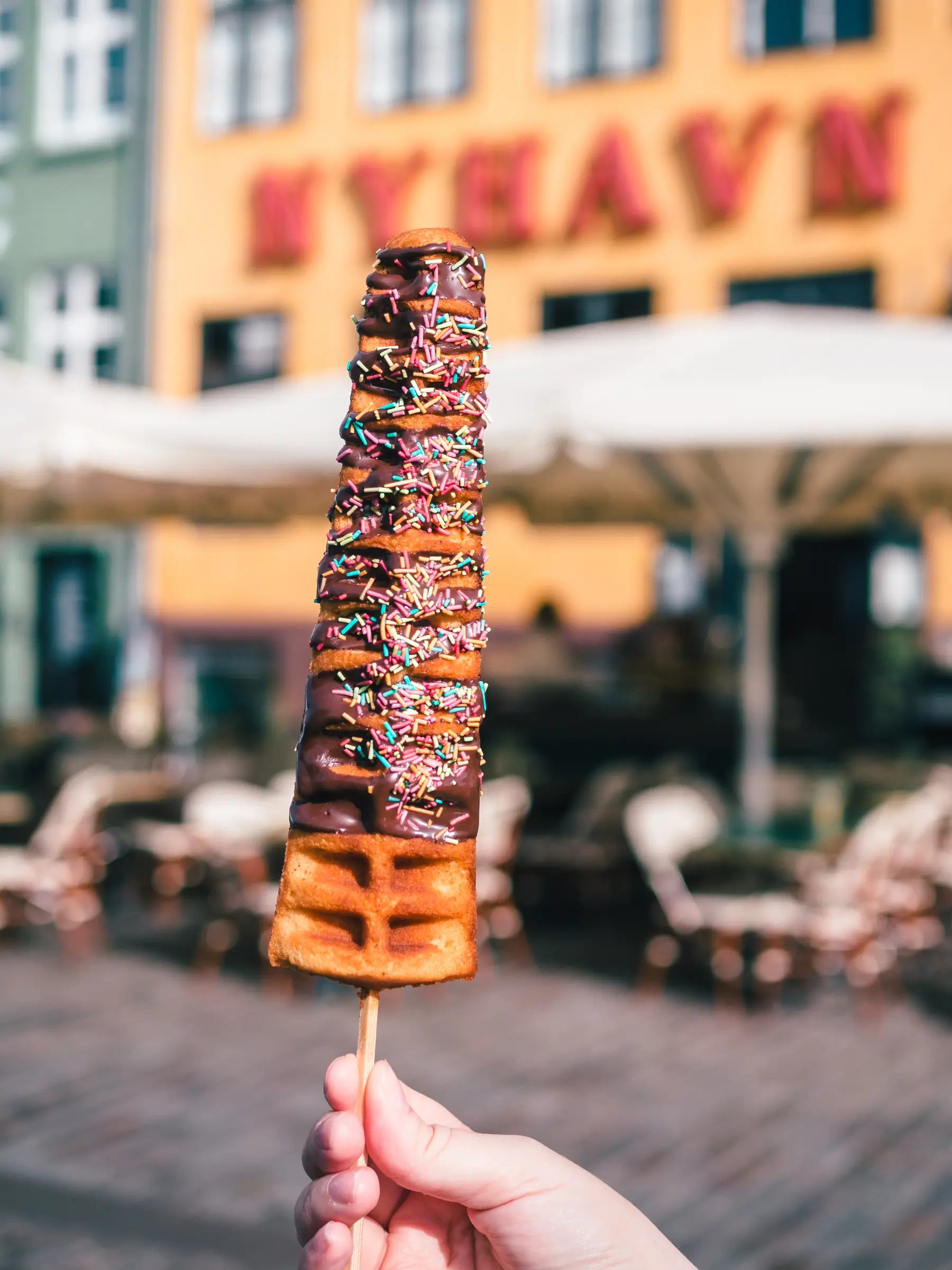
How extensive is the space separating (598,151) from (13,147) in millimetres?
8554

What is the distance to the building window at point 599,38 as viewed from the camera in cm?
1662

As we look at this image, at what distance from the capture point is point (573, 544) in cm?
1675

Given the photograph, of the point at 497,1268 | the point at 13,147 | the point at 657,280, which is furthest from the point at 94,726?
the point at 13,147

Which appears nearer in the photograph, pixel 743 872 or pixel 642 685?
pixel 743 872

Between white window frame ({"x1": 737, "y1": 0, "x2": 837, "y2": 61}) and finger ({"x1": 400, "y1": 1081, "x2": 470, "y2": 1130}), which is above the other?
white window frame ({"x1": 737, "y1": 0, "x2": 837, "y2": 61})

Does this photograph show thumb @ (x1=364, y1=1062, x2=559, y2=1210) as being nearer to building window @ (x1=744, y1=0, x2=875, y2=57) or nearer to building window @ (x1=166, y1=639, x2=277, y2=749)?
building window @ (x1=744, y1=0, x2=875, y2=57)

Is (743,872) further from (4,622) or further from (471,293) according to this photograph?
(4,622)

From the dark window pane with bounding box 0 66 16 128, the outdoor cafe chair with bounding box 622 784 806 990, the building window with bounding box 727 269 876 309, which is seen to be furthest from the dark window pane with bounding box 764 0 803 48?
the outdoor cafe chair with bounding box 622 784 806 990

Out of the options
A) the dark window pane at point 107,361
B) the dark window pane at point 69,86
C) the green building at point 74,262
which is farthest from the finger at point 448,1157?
the dark window pane at point 69,86

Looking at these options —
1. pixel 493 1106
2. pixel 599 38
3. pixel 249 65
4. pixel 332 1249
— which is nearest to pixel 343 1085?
pixel 332 1249

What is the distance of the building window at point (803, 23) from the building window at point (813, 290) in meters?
2.41

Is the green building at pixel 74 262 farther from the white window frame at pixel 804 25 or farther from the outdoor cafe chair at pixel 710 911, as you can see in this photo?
the outdoor cafe chair at pixel 710 911

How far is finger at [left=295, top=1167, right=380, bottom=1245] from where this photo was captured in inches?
67.3

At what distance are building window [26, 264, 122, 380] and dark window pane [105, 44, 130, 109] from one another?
2.25 m
